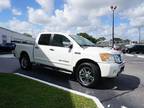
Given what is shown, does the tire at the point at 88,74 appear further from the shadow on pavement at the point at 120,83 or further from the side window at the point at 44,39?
the side window at the point at 44,39

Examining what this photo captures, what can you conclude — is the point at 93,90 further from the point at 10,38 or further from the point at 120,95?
the point at 10,38

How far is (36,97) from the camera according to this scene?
6391 millimetres

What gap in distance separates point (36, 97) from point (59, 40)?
137 inches

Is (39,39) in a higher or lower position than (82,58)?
higher

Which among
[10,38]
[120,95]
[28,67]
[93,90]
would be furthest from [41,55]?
[10,38]

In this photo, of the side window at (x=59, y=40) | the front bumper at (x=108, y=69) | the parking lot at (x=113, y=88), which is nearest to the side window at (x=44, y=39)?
the side window at (x=59, y=40)

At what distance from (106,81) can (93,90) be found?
1535 millimetres

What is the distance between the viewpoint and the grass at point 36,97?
5768 mm

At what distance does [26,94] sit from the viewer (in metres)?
6.64

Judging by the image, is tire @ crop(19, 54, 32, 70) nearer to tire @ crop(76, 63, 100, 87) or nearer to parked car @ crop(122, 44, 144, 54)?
tire @ crop(76, 63, 100, 87)

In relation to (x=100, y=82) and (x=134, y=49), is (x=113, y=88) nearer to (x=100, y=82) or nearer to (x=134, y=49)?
(x=100, y=82)

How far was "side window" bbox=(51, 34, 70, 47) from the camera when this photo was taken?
910 centimetres

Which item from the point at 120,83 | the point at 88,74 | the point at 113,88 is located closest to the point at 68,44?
the point at 88,74

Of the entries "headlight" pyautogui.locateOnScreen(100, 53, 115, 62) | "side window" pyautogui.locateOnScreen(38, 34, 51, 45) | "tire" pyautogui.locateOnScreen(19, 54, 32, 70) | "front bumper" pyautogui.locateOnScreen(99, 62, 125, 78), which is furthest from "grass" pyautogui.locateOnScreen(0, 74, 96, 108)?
"tire" pyautogui.locateOnScreen(19, 54, 32, 70)
